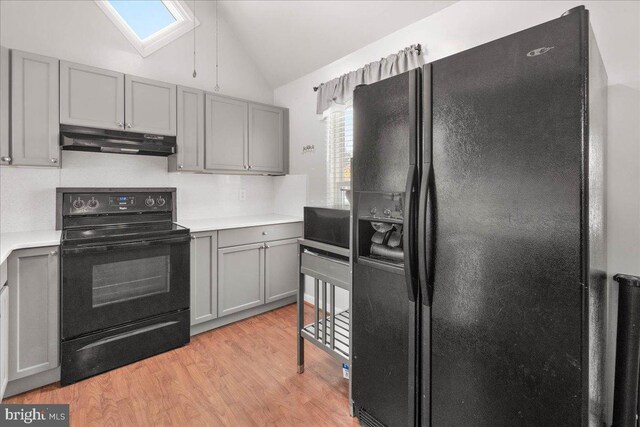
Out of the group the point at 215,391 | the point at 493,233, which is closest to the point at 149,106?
the point at 215,391

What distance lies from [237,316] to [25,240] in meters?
1.72

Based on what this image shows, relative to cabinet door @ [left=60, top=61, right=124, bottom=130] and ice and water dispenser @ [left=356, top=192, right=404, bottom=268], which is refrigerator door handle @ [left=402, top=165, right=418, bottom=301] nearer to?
ice and water dispenser @ [left=356, top=192, right=404, bottom=268]

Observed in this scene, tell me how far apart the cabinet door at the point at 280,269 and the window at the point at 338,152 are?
0.64 m

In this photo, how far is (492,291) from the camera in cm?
114

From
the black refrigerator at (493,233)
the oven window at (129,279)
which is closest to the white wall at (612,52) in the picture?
the black refrigerator at (493,233)

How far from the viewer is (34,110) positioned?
2260 millimetres

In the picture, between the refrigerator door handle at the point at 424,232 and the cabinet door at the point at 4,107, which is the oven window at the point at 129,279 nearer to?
the cabinet door at the point at 4,107

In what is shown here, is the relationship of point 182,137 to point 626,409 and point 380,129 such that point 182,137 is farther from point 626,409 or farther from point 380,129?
point 626,409

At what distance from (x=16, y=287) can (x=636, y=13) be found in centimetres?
371

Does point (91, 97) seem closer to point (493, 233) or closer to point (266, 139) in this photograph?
point (266, 139)

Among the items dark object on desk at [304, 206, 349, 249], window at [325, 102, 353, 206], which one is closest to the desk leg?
dark object on desk at [304, 206, 349, 249]

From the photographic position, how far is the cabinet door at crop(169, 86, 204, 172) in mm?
2953

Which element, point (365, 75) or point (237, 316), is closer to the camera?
point (365, 75)

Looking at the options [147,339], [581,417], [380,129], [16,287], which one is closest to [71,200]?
[16,287]
